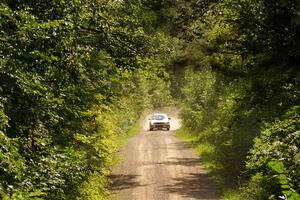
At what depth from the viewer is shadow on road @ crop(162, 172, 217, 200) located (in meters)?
18.8

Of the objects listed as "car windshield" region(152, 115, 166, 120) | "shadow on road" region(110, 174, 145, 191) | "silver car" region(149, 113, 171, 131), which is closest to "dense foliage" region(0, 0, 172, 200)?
"shadow on road" region(110, 174, 145, 191)

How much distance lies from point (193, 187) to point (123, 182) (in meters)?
3.02

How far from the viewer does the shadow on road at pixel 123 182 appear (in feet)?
66.5

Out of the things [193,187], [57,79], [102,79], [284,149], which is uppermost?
[102,79]

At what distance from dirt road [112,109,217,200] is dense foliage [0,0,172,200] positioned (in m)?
2.56

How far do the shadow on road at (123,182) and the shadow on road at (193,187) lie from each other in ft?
4.77

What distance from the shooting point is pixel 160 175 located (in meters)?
22.5

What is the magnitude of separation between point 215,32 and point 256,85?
A: 370 centimetres

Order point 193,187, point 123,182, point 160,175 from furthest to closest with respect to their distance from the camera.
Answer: point 160,175, point 123,182, point 193,187

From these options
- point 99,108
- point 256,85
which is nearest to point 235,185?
point 99,108

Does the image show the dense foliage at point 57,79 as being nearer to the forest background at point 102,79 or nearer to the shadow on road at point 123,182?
the forest background at point 102,79

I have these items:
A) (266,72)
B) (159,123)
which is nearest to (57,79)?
(266,72)

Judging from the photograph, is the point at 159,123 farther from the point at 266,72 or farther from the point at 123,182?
the point at 266,72

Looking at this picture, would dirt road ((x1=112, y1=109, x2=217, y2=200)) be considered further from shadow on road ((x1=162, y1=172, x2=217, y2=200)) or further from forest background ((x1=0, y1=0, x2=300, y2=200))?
forest background ((x1=0, y1=0, x2=300, y2=200))
